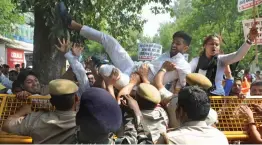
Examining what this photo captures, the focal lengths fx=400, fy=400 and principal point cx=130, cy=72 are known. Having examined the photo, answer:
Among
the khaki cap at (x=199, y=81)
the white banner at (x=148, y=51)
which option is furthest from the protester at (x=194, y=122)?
the white banner at (x=148, y=51)

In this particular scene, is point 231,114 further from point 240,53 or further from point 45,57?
point 45,57

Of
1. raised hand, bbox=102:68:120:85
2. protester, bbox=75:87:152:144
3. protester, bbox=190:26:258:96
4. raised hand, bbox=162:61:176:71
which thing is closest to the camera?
protester, bbox=75:87:152:144

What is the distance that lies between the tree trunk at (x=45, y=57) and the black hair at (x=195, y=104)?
22.0ft

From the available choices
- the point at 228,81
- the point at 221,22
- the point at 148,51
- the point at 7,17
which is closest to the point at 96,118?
the point at 228,81

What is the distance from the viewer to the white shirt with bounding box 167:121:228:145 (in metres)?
2.36

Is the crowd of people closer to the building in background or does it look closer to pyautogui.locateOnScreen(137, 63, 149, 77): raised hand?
pyautogui.locateOnScreen(137, 63, 149, 77): raised hand

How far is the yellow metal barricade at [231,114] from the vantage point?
3342 millimetres

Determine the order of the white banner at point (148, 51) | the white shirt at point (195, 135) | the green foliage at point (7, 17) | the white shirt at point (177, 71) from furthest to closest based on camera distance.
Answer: the green foliage at point (7, 17)
the white banner at point (148, 51)
the white shirt at point (177, 71)
the white shirt at point (195, 135)

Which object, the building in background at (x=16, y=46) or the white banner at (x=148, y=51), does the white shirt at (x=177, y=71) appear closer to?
the white banner at (x=148, y=51)

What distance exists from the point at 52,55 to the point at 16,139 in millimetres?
6204

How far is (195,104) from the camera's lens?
8.00ft

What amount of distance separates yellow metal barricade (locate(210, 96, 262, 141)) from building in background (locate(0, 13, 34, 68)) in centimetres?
2655

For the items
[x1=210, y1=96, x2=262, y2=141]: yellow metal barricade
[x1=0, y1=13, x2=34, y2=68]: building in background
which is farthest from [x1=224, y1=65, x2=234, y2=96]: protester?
[x1=0, y1=13, x2=34, y2=68]: building in background

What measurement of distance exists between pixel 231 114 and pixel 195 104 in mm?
1090
